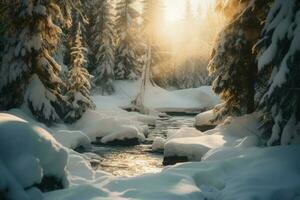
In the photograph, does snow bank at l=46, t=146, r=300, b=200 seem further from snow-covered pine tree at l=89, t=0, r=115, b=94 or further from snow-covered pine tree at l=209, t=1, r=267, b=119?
snow-covered pine tree at l=89, t=0, r=115, b=94

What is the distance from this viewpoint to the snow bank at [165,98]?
46688mm

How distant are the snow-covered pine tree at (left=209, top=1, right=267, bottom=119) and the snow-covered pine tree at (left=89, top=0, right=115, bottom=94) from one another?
32953 millimetres

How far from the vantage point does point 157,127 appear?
31.4m

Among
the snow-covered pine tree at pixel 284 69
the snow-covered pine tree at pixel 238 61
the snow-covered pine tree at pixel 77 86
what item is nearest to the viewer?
the snow-covered pine tree at pixel 284 69

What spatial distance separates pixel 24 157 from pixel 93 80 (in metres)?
43.3

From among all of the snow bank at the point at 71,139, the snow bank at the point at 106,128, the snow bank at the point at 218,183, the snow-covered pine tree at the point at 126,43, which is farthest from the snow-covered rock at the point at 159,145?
the snow-covered pine tree at the point at 126,43

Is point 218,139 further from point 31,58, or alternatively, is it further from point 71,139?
point 31,58

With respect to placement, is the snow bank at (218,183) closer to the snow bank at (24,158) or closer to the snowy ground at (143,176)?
the snowy ground at (143,176)

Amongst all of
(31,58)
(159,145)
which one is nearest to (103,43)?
(31,58)

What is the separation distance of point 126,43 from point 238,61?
3767 cm

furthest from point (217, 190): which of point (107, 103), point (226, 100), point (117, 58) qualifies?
point (117, 58)

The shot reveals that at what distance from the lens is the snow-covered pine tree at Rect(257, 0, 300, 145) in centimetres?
1010

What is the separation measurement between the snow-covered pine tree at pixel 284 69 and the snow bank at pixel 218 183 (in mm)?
972

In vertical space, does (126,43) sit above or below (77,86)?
below
